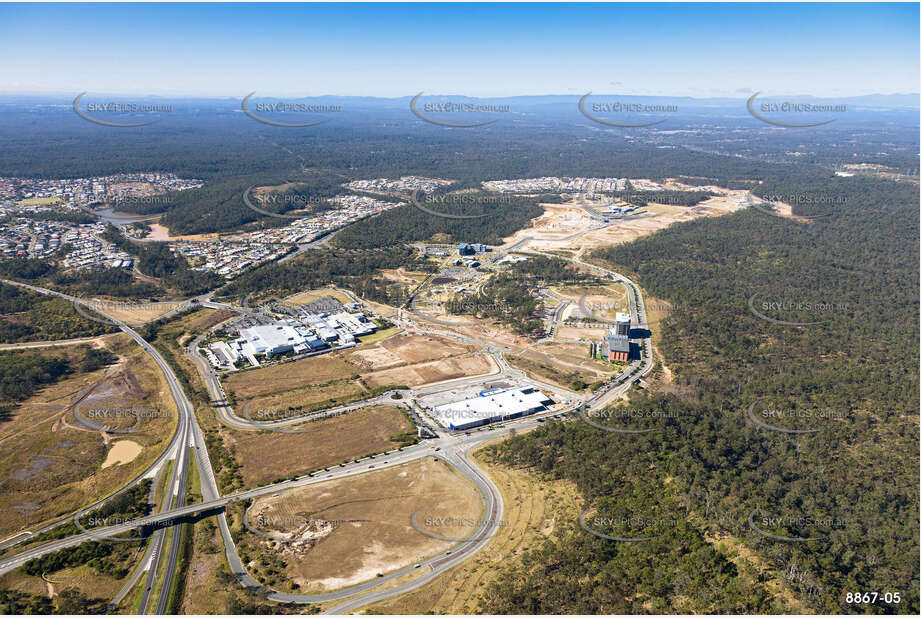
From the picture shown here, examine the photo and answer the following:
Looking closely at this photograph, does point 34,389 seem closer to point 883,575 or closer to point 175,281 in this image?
point 175,281

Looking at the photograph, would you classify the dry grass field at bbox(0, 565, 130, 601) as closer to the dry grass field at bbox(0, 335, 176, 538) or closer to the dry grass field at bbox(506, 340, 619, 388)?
the dry grass field at bbox(0, 335, 176, 538)

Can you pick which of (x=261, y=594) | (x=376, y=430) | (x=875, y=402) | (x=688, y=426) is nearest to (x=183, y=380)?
(x=376, y=430)

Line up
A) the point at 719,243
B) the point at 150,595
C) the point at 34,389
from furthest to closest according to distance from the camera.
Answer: the point at 719,243 → the point at 34,389 → the point at 150,595

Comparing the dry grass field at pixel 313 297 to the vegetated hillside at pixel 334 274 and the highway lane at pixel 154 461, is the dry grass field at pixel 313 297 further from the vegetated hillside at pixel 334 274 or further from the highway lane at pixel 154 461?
the highway lane at pixel 154 461

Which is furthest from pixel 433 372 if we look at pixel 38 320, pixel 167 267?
pixel 167 267

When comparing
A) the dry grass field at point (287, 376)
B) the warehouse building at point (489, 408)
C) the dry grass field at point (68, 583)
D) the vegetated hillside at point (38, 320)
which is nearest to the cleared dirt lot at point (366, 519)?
the warehouse building at point (489, 408)
